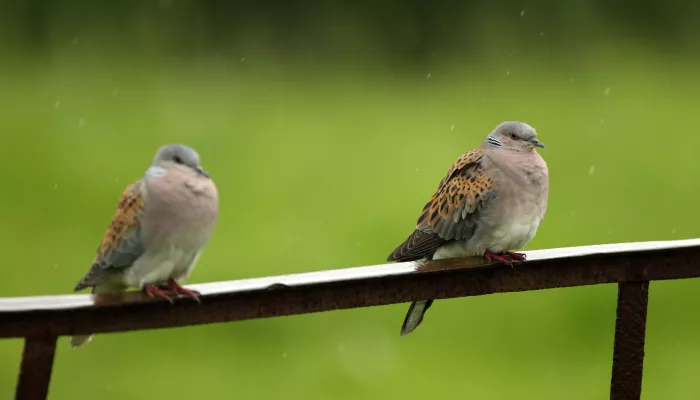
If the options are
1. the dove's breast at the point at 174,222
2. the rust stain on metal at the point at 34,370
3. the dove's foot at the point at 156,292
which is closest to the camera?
the rust stain on metal at the point at 34,370

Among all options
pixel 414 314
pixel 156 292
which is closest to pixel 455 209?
pixel 414 314

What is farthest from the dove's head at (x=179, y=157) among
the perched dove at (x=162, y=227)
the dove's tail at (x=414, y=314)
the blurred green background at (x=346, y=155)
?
the blurred green background at (x=346, y=155)

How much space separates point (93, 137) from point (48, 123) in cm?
33

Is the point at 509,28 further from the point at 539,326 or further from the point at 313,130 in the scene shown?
the point at 539,326

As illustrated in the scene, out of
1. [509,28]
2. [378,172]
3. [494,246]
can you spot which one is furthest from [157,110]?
[494,246]

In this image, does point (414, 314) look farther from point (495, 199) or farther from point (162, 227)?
point (162, 227)

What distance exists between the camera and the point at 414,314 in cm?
199

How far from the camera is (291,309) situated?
1397 millimetres

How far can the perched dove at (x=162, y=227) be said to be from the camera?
58.6 inches

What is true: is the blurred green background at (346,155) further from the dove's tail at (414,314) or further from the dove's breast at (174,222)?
the dove's breast at (174,222)

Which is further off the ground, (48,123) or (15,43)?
(15,43)

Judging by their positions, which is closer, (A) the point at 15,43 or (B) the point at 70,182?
(B) the point at 70,182

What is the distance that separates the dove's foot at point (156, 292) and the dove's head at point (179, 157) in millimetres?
177

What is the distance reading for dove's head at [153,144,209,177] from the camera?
149 centimetres
